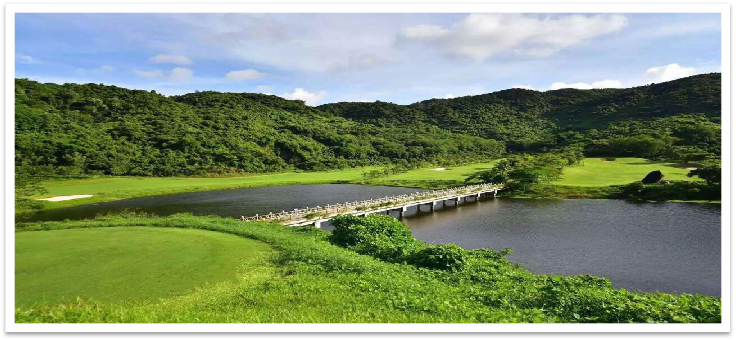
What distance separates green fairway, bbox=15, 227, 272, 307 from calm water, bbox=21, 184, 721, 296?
665 inches

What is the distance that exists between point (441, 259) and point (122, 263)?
1259cm

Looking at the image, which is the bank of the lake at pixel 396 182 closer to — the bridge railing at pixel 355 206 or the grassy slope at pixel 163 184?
the grassy slope at pixel 163 184

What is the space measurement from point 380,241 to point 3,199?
55.7ft

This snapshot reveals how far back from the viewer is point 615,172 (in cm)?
6781

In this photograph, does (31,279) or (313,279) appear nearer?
(31,279)

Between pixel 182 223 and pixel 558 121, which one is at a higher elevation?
pixel 558 121

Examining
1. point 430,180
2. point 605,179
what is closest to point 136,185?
point 430,180

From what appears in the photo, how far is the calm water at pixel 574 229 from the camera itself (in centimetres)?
2186

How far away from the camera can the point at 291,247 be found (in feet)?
61.2

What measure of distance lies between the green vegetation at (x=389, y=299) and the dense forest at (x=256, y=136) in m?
75.1

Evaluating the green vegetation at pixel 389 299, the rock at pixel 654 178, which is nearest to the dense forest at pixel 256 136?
the rock at pixel 654 178
